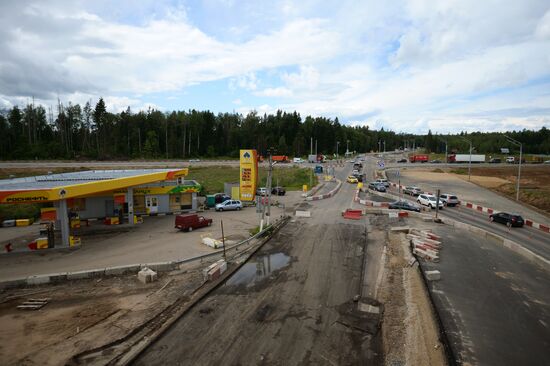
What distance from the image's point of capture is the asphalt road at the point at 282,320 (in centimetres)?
1139

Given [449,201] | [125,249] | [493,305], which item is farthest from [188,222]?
[449,201]

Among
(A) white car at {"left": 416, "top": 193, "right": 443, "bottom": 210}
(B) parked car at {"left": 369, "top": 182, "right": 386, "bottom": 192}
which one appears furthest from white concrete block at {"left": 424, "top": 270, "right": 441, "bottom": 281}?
(B) parked car at {"left": 369, "top": 182, "right": 386, "bottom": 192}

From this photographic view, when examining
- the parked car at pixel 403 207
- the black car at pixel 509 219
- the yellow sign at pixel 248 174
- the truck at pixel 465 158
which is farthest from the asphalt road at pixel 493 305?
the truck at pixel 465 158

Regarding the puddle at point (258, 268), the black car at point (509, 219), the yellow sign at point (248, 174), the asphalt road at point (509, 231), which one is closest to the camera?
the puddle at point (258, 268)

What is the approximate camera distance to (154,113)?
129 m

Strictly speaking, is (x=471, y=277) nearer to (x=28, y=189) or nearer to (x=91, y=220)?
(x=28, y=189)

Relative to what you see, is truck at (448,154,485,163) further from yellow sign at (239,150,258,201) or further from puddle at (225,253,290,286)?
puddle at (225,253,290,286)

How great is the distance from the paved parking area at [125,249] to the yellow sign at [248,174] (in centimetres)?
978

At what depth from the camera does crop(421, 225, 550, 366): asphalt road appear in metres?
11.8

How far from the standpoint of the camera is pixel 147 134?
119 meters

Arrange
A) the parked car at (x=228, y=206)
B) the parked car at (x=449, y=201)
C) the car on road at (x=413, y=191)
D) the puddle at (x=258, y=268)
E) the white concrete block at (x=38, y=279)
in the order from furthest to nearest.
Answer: the car on road at (x=413, y=191)
the parked car at (x=449, y=201)
the parked car at (x=228, y=206)
the puddle at (x=258, y=268)
the white concrete block at (x=38, y=279)

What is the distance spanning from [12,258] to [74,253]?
353cm

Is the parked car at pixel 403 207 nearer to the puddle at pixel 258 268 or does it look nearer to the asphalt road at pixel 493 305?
the asphalt road at pixel 493 305

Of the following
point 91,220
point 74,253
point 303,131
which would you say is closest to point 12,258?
point 74,253
